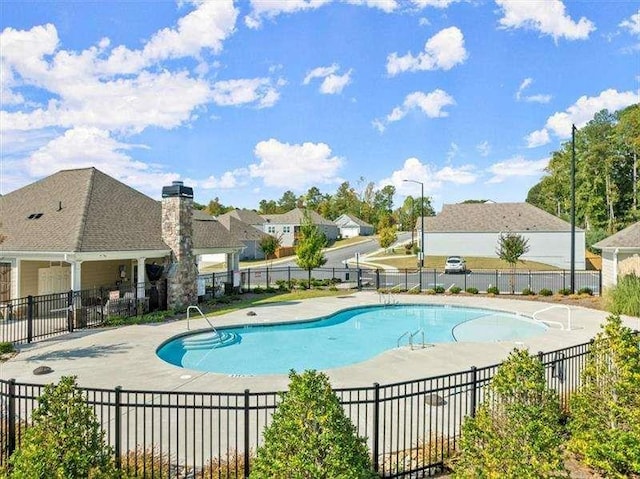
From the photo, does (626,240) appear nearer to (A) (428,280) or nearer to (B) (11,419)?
(A) (428,280)

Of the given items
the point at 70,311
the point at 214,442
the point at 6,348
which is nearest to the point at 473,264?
the point at 70,311

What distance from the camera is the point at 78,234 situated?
18344 mm

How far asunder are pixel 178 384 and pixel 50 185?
17260 millimetres

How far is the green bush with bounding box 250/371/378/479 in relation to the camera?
496 centimetres

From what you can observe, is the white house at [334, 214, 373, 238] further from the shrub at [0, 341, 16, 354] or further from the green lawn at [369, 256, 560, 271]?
the shrub at [0, 341, 16, 354]

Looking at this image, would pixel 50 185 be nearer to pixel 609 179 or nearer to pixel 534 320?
pixel 534 320

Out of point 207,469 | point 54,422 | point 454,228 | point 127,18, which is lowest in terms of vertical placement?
point 207,469

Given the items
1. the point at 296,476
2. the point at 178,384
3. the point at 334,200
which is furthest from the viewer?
the point at 334,200

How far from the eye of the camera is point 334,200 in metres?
117

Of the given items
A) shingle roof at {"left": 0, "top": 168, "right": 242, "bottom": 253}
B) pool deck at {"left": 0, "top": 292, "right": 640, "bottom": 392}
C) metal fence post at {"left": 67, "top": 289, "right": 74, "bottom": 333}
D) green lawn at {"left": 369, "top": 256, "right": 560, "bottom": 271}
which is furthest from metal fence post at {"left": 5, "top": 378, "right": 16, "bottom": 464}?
green lawn at {"left": 369, "top": 256, "right": 560, "bottom": 271}

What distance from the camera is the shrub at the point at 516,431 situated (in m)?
5.22

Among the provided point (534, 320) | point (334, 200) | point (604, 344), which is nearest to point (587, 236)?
point (534, 320)

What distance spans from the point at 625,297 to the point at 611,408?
16528 millimetres

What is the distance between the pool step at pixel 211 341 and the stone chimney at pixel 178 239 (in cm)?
545
